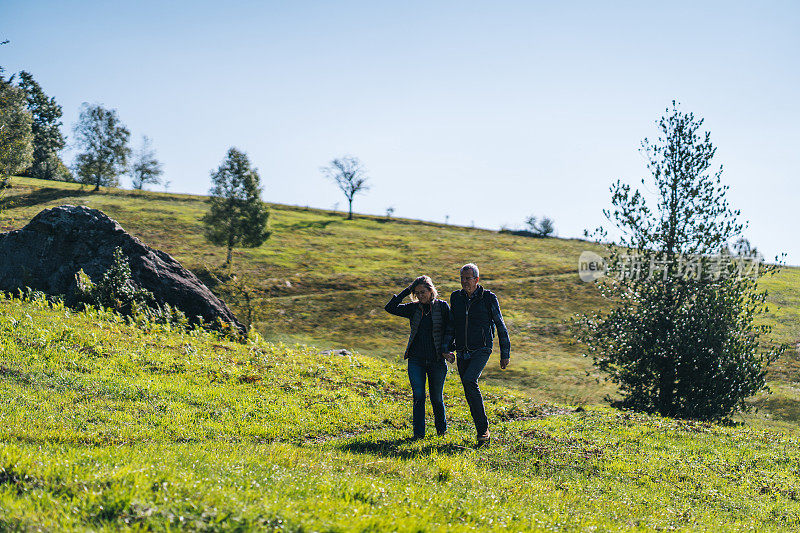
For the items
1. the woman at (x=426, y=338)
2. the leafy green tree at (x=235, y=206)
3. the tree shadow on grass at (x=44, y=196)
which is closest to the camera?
the woman at (x=426, y=338)

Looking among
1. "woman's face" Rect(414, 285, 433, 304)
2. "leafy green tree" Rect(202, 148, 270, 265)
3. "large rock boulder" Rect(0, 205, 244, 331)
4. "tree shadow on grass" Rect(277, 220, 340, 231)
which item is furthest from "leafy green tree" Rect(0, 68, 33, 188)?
"tree shadow on grass" Rect(277, 220, 340, 231)

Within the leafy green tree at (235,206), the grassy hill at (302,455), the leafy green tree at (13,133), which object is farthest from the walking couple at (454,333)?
the leafy green tree at (235,206)

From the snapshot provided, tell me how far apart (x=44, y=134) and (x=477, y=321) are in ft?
403

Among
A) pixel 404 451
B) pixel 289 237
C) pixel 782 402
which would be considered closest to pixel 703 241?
pixel 782 402

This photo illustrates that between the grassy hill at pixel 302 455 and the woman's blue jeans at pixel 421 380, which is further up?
the woman's blue jeans at pixel 421 380

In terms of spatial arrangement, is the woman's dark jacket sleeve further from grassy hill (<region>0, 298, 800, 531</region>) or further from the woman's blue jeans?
grassy hill (<region>0, 298, 800, 531</region>)

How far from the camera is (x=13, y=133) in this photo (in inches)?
1829

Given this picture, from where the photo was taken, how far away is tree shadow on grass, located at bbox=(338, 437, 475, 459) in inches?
420

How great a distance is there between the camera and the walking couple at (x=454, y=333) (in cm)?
1152

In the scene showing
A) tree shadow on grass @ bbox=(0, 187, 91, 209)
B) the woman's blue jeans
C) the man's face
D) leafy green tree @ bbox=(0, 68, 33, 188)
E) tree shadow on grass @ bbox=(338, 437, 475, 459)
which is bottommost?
tree shadow on grass @ bbox=(338, 437, 475, 459)

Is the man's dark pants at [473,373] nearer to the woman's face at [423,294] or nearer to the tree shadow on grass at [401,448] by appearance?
the tree shadow on grass at [401,448]

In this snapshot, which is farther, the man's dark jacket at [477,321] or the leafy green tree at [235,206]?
the leafy green tree at [235,206]

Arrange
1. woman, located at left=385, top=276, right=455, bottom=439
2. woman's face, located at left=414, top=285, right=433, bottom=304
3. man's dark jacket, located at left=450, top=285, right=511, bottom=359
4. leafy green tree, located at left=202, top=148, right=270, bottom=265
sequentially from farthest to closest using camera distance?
1. leafy green tree, located at left=202, top=148, right=270, bottom=265
2. man's dark jacket, located at left=450, top=285, right=511, bottom=359
3. woman, located at left=385, top=276, right=455, bottom=439
4. woman's face, located at left=414, top=285, right=433, bottom=304

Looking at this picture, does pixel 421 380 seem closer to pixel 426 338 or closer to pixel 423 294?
pixel 426 338
